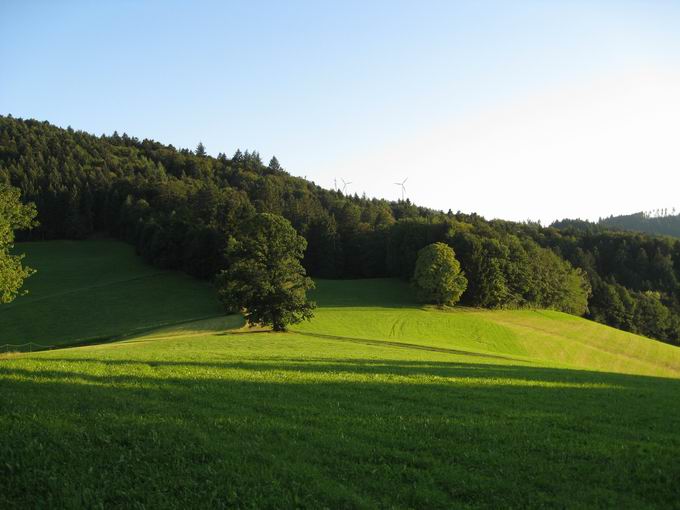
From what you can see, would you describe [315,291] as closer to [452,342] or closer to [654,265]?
[452,342]

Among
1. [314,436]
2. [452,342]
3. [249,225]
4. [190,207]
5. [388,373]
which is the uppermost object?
[190,207]

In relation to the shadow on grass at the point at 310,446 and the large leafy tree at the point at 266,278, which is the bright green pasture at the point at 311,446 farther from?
the large leafy tree at the point at 266,278

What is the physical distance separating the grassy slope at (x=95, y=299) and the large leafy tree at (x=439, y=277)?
37.2 m

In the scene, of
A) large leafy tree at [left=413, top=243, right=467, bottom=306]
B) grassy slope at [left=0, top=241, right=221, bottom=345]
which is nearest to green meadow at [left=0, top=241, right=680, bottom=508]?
grassy slope at [left=0, top=241, right=221, bottom=345]

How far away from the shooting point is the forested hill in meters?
95.9

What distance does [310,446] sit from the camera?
10188 millimetres

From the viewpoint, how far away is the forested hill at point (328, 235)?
9594 cm

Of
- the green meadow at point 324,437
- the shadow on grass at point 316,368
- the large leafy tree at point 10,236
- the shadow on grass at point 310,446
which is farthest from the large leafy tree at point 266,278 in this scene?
the shadow on grass at point 310,446

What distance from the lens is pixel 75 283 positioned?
8856 cm

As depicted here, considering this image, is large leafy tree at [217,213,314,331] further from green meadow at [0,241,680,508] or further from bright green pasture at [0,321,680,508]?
bright green pasture at [0,321,680,508]

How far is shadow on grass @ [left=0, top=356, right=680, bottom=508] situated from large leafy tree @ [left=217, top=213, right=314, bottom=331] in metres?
36.1

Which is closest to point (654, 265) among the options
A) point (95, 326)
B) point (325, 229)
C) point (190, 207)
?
point (325, 229)

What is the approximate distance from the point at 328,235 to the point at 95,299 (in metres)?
57.6

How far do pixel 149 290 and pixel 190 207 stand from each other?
28.5 m
